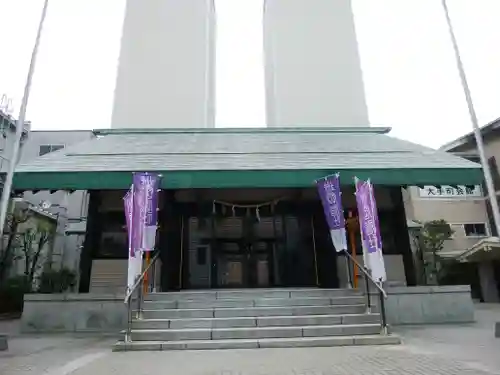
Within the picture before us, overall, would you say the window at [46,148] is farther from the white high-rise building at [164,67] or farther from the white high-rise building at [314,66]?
the white high-rise building at [314,66]

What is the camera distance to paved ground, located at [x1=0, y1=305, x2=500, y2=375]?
4.34 meters

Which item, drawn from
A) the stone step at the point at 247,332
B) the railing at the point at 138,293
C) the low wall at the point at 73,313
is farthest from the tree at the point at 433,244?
the low wall at the point at 73,313

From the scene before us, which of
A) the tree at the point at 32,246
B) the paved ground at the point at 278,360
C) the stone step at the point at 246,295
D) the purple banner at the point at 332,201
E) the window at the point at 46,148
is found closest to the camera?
the paved ground at the point at 278,360

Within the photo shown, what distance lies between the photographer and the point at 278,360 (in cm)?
498

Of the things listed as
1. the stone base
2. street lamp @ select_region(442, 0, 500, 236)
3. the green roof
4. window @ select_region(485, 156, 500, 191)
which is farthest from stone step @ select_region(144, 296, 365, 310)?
window @ select_region(485, 156, 500, 191)

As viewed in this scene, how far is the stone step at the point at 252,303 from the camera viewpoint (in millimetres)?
→ 7559

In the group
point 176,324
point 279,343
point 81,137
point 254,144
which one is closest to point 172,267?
point 176,324

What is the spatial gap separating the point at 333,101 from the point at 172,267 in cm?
890

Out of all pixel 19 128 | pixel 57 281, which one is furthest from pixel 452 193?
pixel 19 128

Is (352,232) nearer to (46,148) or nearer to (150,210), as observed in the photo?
(150,210)

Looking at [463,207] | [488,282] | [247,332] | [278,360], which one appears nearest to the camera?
[278,360]

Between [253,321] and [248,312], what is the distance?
418 millimetres

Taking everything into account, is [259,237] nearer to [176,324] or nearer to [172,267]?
[172,267]

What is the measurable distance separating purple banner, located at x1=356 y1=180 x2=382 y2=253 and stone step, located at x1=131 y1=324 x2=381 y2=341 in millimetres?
1502
